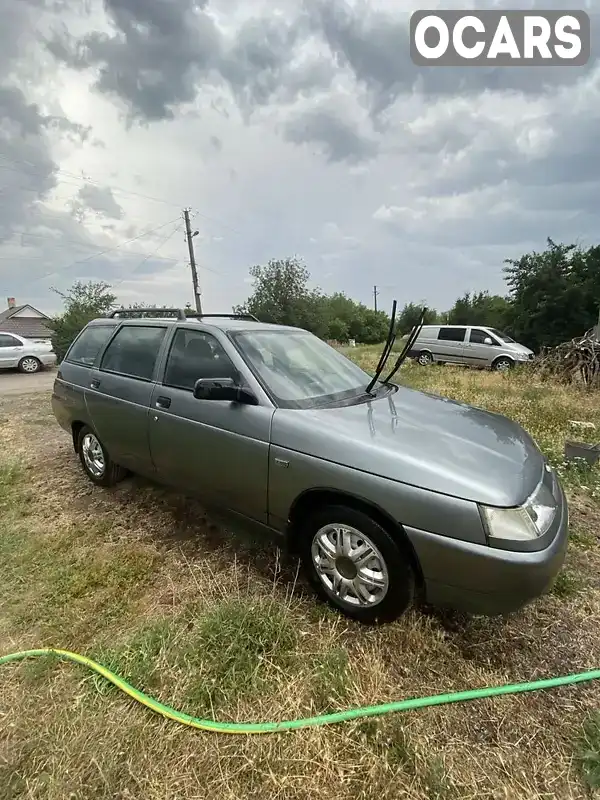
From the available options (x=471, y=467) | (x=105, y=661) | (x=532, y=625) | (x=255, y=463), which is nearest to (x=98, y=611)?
(x=105, y=661)

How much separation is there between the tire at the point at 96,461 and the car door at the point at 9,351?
42.5ft

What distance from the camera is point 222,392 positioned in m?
2.45

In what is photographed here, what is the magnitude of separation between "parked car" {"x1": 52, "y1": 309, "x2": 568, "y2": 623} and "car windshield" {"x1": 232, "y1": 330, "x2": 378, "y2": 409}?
13mm

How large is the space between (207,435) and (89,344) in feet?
7.18

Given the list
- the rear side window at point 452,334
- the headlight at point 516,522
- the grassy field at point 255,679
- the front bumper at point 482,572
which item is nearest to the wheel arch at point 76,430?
the grassy field at point 255,679

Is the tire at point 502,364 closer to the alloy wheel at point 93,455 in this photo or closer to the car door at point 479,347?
the car door at point 479,347

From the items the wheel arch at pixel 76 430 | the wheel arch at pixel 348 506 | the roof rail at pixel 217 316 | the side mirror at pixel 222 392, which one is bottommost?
the wheel arch at pixel 76 430

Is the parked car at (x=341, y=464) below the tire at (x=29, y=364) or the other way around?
the other way around

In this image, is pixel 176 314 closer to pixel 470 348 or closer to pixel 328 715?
pixel 328 715

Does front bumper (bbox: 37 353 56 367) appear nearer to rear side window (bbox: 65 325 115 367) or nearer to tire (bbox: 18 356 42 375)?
tire (bbox: 18 356 42 375)

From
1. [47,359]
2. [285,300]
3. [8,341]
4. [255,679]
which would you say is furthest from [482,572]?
[285,300]

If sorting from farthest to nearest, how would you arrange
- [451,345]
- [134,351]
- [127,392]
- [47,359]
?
[47,359] → [451,345] → [134,351] → [127,392]

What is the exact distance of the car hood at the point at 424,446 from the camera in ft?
6.06

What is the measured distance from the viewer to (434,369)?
12828mm
